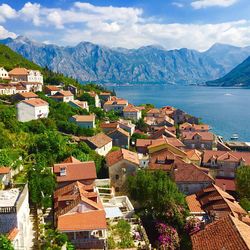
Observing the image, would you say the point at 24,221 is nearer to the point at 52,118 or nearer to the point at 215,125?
the point at 52,118

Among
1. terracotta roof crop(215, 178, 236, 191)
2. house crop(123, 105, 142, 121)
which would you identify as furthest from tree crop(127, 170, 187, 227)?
house crop(123, 105, 142, 121)

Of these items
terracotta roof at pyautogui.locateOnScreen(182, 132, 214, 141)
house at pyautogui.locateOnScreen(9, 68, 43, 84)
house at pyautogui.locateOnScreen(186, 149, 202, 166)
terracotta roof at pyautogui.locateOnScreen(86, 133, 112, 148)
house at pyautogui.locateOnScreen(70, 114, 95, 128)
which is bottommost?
house at pyautogui.locateOnScreen(186, 149, 202, 166)

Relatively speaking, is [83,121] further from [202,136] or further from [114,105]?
[114,105]

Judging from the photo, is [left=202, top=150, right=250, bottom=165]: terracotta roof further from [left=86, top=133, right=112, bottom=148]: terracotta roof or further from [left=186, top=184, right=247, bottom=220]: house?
[left=86, top=133, right=112, bottom=148]: terracotta roof

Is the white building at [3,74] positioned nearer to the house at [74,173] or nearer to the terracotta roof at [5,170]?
the house at [74,173]

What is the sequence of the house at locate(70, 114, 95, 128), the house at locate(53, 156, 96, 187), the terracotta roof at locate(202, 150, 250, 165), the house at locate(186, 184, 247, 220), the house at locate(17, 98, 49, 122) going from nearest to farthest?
the house at locate(186, 184, 247, 220) → the house at locate(53, 156, 96, 187) → the terracotta roof at locate(202, 150, 250, 165) → the house at locate(17, 98, 49, 122) → the house at locate(70, 114, 95, 128)

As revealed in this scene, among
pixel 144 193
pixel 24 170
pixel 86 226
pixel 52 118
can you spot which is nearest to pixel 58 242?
pixel 86 226

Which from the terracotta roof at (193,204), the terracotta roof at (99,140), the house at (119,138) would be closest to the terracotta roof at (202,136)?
the house at (119,138)
